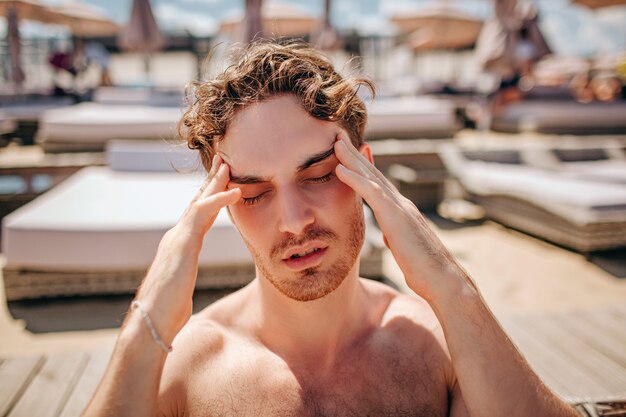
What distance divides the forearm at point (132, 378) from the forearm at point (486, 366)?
0.81 meters

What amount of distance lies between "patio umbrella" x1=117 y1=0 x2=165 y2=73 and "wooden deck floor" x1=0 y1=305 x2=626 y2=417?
10036mm

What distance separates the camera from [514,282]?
4117 mm

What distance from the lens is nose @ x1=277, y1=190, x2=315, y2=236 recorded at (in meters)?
1.21

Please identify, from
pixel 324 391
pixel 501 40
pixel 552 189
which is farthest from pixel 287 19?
pixel 324 391

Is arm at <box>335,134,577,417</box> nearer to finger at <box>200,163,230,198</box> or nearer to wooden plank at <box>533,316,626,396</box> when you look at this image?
finger at <box>200,163,230,198</box>

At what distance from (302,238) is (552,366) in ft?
5.67

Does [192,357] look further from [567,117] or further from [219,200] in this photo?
[567,117]

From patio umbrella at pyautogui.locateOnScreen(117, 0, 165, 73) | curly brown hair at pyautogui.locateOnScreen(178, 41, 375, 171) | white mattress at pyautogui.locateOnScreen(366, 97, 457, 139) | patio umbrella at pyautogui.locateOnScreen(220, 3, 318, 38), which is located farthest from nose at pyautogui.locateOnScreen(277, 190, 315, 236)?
patio umbrella at pyautogui.locateOnScreen(220, 3, 318, 38)

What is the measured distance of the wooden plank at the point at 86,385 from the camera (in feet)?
A: 6.01

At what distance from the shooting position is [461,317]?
1.15m

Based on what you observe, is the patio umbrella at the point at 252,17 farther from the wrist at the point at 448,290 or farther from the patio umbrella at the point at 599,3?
the patio umbrella at the point at 599,3

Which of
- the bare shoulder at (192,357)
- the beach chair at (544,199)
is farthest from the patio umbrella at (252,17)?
the bare shoulder at (192,357)

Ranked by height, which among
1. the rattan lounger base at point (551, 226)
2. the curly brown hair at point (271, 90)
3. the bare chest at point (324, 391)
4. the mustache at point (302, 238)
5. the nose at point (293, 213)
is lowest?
the rattan lounger base at point (551, 226)

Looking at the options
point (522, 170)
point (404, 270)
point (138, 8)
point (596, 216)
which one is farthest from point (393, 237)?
point (138, 8)
